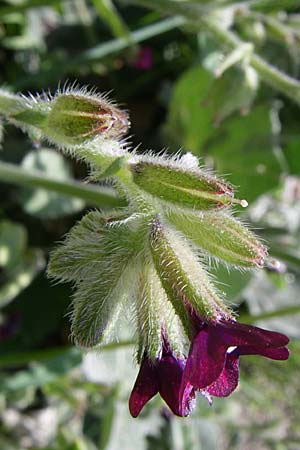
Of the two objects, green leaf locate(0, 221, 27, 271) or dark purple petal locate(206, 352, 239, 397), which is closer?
dark purple petal locate(206, 352, 239, 397)

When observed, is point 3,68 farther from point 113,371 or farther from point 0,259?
point 113,371

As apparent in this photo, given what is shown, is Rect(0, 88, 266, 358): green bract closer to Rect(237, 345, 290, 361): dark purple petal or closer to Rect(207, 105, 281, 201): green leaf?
Rect(237, 345, 290, 361): dark purple petal

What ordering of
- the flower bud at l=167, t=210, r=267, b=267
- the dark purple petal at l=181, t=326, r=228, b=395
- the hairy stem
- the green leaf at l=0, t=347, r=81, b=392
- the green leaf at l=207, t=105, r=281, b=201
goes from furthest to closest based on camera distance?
the green leaf at l=207, t=105, r=281, b=201 < the green leaf at l=0, t=347, r=81, b=392 < the hairy stem < the flower bud at l=167, t=210, r=267, b=267 < the dark purple petal at l=181, t=326, r=228, b=395

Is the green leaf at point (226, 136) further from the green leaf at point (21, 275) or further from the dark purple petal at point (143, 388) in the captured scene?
A: the dark purple petal at point (143, 388)

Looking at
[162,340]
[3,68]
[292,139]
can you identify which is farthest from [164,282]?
[3,68]

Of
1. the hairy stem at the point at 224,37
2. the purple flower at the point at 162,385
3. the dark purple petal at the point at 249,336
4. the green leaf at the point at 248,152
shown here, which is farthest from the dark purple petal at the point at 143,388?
the green leaf at the point at 248,152

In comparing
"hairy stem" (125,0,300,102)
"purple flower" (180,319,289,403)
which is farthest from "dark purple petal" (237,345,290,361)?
"hairy stem" (125,0,300,102)
